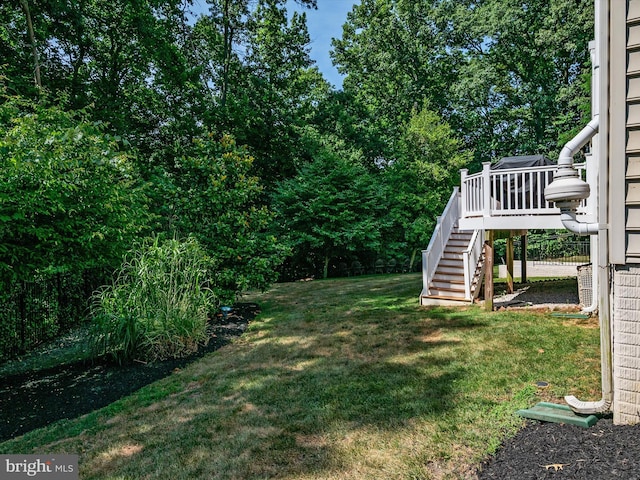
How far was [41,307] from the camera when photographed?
5.77 m

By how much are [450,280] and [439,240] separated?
1.12 metres

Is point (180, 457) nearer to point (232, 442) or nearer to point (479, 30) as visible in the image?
point (232, 442)

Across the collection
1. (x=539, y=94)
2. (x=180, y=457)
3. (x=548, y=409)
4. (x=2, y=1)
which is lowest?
(x=180, y=457)

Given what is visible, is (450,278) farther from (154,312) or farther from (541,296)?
(154,312)

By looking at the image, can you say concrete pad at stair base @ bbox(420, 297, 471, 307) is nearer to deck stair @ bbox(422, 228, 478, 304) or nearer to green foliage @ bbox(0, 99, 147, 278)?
deck stair @ bbox(422, 228, 478, 304)

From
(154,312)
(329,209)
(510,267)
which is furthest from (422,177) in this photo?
(154,312)

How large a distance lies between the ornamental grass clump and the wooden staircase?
464 cm

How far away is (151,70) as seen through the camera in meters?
14.3

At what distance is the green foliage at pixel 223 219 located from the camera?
7.34 metres

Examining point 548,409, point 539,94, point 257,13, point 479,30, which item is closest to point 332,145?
point 257,13

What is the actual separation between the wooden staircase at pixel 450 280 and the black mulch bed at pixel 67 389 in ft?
15.5

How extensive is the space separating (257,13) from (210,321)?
50.5 feet

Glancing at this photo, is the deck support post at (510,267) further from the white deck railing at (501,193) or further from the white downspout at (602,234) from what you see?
the white downspout at (602,234)

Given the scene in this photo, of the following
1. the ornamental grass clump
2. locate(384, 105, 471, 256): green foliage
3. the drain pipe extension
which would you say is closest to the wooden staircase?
the ornamental grass clump
